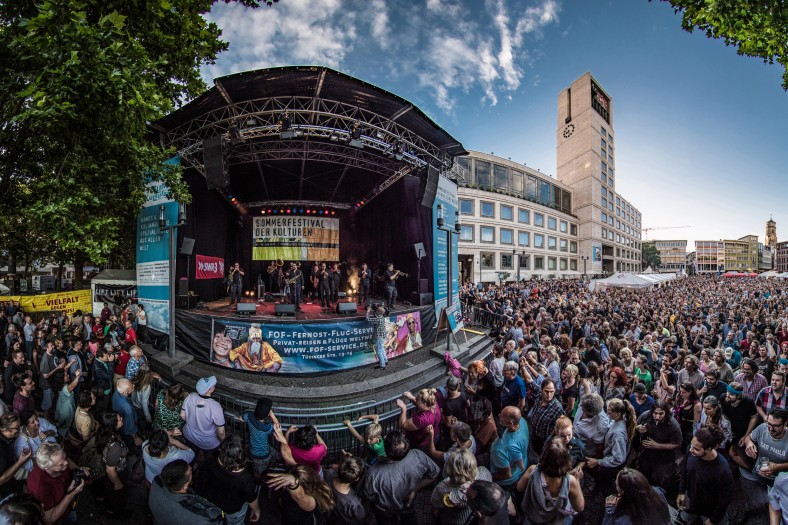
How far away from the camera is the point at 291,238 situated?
14555mm

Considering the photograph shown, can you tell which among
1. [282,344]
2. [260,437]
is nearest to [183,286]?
[282,344]

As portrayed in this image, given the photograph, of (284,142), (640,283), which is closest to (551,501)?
(284,142)

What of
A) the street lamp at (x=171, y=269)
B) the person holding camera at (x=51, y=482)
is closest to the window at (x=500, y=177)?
the street lamp at (x=171, y=269)

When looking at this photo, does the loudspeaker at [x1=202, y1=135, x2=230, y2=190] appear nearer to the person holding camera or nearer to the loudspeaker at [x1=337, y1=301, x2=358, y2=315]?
the loudspeaker at [x1=337, y1=301, x2=358, y2=315]

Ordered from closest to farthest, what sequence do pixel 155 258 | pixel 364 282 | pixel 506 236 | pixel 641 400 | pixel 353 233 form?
1. pixel 641 400
2. pixel 155 258
3. pixel 364 282
4. pixel 353 233
5. pixel 506 236

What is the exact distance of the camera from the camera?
268 cm

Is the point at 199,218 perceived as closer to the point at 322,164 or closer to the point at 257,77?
the point at 322,164

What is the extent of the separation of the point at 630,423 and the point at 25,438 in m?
6.42

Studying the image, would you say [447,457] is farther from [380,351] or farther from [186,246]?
[186,246]

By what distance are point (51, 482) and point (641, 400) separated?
243 inches

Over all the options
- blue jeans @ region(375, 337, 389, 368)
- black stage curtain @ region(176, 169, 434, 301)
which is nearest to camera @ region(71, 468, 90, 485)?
blue jeans @ region(375, 337, 389, 368)

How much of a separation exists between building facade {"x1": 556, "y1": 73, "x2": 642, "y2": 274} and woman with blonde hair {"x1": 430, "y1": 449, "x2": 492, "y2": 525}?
161 feet

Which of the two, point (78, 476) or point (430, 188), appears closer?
point (78, 476)

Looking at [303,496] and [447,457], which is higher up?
[447,457]
